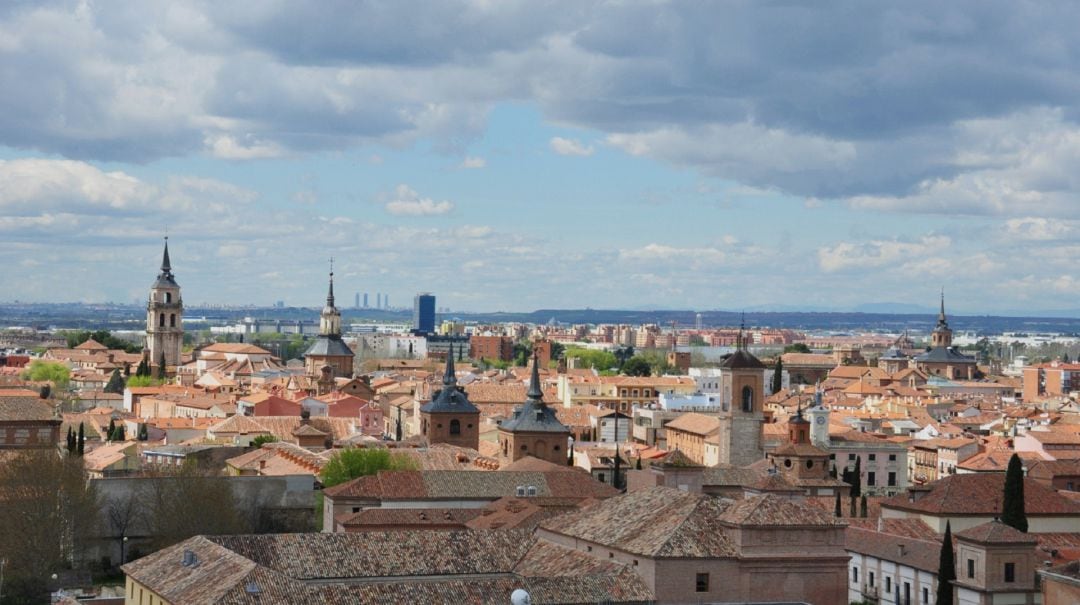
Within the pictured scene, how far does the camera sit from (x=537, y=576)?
116 feet

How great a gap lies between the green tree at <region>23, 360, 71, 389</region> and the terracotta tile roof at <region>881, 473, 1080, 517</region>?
3497 inches

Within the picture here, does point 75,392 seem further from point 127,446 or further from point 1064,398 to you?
point 1064,398

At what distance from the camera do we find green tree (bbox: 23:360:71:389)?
13400 cm

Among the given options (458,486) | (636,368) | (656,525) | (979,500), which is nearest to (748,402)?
(979,500)

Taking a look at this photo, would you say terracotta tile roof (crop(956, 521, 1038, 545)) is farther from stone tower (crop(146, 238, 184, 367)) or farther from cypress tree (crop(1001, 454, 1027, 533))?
stone tower (crop(146, 238, 184, 367))

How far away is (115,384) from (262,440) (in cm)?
6168

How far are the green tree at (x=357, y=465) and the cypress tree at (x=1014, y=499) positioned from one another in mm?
20053

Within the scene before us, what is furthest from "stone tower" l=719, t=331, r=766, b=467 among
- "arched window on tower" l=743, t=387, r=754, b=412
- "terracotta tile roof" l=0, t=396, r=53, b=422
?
Answer: "terracotta tile roof" l=0, t=396, r=53, b=422

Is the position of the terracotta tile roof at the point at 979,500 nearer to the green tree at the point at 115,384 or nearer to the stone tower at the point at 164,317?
the green tree at the point at 115,384

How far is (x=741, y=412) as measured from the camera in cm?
8338

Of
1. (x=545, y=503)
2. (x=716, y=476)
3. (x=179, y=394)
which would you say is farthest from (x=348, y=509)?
(x=179, y=394)

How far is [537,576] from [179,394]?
84.1 metres

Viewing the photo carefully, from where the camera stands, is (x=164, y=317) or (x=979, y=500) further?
(x=164, y=317)

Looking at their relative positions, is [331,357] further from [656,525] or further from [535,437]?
[656,525]
